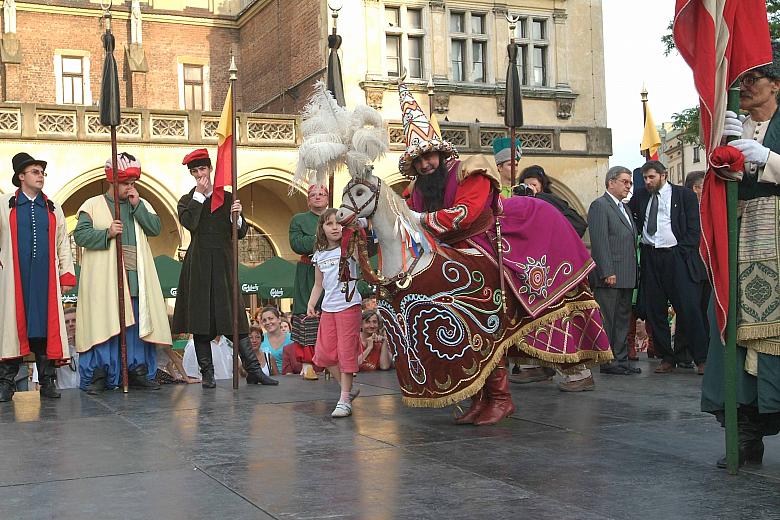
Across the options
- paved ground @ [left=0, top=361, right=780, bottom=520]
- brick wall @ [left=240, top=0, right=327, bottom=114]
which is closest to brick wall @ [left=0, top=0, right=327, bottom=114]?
brick wall @ [left=240, top=0, right=327, bottom=114]

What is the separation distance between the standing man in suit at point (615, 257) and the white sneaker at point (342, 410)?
3603 mm

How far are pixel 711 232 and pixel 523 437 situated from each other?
1.74 metres

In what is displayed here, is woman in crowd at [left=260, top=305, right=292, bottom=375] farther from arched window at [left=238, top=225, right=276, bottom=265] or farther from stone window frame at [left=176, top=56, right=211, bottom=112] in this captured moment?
stone window frame at [left=176, top=56, right=211, bottom=112]

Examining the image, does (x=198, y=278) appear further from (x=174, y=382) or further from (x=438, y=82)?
(x=438, y=82)

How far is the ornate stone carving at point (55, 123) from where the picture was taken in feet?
76.7

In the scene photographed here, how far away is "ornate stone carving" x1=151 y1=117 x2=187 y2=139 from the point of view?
80.1ft

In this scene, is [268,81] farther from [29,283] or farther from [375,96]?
[29,283]

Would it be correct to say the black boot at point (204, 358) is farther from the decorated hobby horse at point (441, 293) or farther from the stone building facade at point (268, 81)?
the stone building facade at point (268, 81)

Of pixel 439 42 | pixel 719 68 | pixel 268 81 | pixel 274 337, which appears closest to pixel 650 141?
pixel 274 337

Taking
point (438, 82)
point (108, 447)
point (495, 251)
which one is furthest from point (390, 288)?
point (438, 82)

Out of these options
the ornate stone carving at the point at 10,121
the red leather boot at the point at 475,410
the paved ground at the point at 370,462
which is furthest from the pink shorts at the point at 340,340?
the ornate stone carving at the point at 10,121

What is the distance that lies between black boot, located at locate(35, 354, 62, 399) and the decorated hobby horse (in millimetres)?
3388

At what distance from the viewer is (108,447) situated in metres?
5.95

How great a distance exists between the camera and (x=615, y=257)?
9836mm
